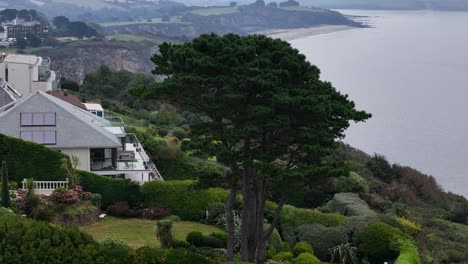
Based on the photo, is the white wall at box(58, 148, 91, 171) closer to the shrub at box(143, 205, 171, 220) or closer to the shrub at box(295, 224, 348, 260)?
the shrub at box(143, 205, 171, 220)

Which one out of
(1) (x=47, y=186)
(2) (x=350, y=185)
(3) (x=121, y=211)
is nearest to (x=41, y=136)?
(1) (x=47, y=186)

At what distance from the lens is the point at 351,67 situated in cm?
13662

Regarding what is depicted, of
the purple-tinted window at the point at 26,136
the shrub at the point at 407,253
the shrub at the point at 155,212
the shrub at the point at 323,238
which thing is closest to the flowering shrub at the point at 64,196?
the shrub at the point at 155,212

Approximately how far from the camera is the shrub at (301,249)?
25095 mm

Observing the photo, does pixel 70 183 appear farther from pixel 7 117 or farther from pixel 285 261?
pixel 285 261

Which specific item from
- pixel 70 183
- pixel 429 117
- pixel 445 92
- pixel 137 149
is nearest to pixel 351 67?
pixel 445 92

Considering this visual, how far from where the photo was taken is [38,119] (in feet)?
103

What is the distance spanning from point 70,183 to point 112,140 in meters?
3.49

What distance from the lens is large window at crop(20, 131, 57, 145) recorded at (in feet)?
102

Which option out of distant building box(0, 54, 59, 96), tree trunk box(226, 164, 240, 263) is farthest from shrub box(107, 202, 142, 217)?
distant building box(0, 54, 59, 96)

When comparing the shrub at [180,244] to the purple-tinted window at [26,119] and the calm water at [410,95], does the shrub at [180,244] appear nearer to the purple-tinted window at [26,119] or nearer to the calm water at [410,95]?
the purple-tinted window at [26,119]

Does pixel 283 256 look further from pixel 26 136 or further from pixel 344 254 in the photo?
pixel 26 136

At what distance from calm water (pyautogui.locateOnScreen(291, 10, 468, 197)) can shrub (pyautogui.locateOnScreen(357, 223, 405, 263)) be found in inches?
1401

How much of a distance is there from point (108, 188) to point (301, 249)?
797cm
